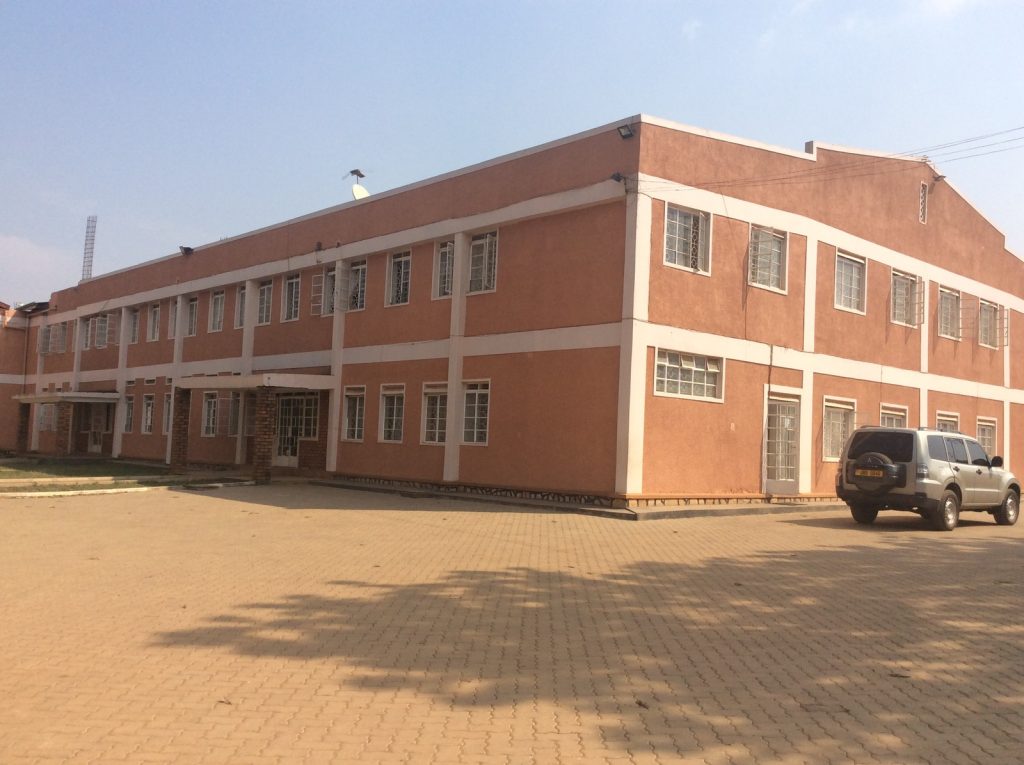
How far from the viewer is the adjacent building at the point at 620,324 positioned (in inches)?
694

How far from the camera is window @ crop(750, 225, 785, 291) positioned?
19.5 meters

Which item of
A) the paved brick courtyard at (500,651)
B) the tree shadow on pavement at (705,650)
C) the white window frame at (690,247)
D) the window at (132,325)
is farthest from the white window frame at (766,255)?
the window at (132,325)

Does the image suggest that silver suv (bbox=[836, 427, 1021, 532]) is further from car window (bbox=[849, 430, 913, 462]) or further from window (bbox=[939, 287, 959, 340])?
window (bbox=[939, 287, 959, 340])

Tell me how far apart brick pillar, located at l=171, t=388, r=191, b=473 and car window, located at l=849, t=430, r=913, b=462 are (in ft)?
65.0

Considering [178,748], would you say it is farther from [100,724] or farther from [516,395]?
[516,395]

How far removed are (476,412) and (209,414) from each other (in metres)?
13.4

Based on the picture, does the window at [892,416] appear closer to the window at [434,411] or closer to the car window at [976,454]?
the car window at [976,454]

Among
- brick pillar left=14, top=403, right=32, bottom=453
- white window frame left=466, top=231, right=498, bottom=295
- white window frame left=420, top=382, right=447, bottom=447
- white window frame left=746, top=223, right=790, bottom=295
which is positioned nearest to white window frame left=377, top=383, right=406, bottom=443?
white window frame left=420, top=382, right=447, bottom=447

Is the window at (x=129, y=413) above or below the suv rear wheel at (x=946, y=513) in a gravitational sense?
above

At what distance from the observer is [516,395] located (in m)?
19.1

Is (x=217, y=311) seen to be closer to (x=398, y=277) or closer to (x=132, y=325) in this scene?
(x=132, y=325)

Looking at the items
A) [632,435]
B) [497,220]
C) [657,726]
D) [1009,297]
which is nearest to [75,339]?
[497,220]

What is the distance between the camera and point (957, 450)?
16375 mm

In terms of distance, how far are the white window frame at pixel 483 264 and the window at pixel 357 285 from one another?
436 cm
